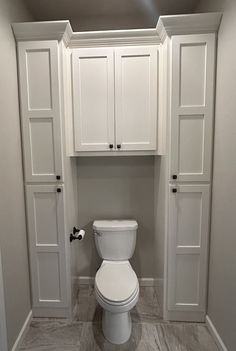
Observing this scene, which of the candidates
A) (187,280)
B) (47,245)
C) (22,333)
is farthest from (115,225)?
(22,333)

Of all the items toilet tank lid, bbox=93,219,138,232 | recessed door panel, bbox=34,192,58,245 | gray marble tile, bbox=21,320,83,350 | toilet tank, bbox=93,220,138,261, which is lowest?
gray marble tile, bbox=21,320,83,350

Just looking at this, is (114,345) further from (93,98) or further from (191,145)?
(93,98)

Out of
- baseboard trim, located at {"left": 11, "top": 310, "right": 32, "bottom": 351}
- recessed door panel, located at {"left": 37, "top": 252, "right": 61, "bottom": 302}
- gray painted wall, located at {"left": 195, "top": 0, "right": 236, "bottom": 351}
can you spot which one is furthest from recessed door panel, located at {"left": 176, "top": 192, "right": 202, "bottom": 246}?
baseboard trim, located at {"left": 11, "top": 310, "right": 32, "bottom": 351}

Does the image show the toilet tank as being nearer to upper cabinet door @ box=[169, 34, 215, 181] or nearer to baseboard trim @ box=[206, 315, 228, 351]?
upper cabinet door @ box=[169, 34, 215, 181]

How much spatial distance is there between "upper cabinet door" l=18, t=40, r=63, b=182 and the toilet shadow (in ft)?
3.95

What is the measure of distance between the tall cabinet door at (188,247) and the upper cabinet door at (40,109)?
37.5 inches

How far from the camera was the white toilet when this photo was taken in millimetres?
1589

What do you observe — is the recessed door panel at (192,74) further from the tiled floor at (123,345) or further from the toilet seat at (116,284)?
the tiled floor at (123,345)

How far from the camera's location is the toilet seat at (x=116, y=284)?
62.2 inches

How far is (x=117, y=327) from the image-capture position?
1687 mm

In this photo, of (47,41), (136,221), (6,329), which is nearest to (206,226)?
(136,221)

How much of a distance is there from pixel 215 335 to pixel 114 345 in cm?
74

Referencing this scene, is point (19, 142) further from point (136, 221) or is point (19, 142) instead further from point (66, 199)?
point (136, 221)

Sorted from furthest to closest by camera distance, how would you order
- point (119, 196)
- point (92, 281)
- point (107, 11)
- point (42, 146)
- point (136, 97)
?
1. point (92, 281)
2. point (119, 196)
3. point (107, 11)
4. point (136, 97)
5. point (42, 146)
